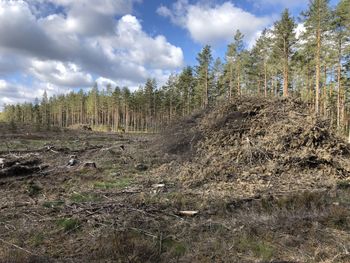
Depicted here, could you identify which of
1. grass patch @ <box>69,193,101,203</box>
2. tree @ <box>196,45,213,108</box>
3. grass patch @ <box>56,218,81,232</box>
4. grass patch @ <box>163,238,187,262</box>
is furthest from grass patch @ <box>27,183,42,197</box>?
tree @ <box>196,45,213,108</box>

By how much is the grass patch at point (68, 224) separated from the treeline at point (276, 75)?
339 inches

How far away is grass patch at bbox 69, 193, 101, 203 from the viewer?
20.6 ft

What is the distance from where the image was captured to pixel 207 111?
13141mm

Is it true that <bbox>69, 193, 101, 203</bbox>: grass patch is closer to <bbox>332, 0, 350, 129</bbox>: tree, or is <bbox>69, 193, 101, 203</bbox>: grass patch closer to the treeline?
the treeline

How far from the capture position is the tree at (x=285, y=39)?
1083 inches

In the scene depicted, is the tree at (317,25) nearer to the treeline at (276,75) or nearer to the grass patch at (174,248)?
the treeline at (276,75)

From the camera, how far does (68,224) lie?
15.3 feet

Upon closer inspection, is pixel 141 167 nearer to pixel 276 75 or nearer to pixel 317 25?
pixel 317 25

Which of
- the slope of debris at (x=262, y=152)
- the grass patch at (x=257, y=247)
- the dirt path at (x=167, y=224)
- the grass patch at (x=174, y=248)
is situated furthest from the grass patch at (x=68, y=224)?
the slope of debris at (x=262, y=152)

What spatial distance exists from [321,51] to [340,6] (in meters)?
4.08

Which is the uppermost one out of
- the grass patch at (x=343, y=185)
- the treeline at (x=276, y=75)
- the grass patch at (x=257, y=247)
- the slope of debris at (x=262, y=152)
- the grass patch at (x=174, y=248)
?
the treeline at (x=276, y=75)

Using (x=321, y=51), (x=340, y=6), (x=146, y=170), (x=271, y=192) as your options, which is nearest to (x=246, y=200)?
(x=271, y=192)

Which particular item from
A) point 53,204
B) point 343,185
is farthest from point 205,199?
point 343,185

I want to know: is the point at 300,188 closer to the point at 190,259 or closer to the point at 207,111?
the point at 190,259
